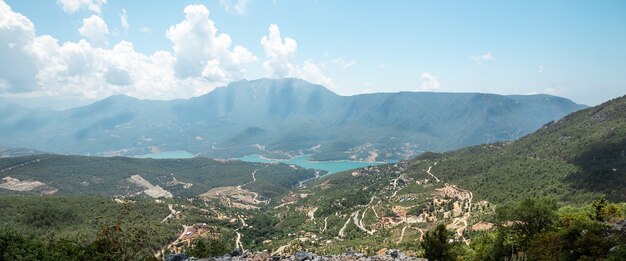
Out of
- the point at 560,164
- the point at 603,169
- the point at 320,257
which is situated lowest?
the point at 320,257

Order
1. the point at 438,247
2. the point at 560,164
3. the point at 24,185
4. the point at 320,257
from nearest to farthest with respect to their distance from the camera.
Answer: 1. the point at 320,257
2. the point at 438,247
3. the point at 560,164
4. the point at 24,185

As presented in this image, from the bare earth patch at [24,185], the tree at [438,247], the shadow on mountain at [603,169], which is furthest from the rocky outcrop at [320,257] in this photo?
the bare earth patch at [24,185]

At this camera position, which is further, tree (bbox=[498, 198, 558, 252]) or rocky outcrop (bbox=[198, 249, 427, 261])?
tree (bbox=[498, 198, 558, 252])

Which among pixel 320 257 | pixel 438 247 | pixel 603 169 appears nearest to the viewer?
pixel 320 257

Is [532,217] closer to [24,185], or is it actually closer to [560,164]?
[560,164]

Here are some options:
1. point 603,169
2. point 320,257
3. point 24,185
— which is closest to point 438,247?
point 320,257

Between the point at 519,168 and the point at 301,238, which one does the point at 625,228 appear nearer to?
the point at 301,238

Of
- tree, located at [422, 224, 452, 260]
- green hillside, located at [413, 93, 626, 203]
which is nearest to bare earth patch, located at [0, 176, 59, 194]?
green hillside, located at [413, 93, 626, 203]

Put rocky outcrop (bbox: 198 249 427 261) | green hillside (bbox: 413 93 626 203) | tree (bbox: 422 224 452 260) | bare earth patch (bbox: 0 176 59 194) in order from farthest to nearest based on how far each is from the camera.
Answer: bare earth patch (bbox: 0 176 59 194) → green hillside (bbox: 413 93 626 203) → tree (bbox: 422 224 452 260) → rocky outcrop (bbox: 198 249 427 261)

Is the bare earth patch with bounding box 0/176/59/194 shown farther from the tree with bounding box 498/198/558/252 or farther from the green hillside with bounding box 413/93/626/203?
the tree with bounding box 498/198/558/252

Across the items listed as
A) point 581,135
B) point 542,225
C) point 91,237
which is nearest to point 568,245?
point 542,225

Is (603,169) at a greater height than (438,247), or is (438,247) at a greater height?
(603,169)
